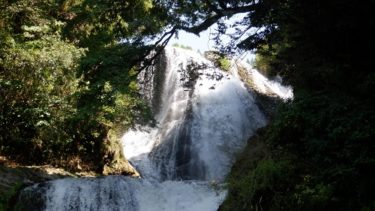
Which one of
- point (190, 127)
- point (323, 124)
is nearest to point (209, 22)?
point (323, 124)

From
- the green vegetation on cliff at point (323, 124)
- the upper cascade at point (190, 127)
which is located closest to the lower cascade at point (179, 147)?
the upper cascade at point (190, 127)

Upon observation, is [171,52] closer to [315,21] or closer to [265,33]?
[265,33]

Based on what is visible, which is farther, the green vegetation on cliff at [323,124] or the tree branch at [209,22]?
the tree branch at [209,22]

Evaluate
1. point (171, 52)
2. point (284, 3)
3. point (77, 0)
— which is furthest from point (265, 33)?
point (171, 52)

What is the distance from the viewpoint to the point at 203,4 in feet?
42.2

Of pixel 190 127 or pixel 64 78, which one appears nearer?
pixel 64 78

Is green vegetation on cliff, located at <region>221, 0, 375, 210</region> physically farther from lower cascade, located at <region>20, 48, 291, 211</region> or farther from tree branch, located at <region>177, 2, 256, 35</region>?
tree branch, located at <region>177, 2, 256, 35</region>

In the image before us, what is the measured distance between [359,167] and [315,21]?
2.73m

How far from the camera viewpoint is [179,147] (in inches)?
747

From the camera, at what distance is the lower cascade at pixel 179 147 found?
10656 millimetres

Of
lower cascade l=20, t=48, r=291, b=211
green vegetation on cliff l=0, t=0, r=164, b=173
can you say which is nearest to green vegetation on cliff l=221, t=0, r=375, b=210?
lower cascade l=20, t=48, r=291, b=211

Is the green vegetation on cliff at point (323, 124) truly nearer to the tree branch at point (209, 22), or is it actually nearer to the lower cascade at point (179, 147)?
the lower cascade at point (179, 147)

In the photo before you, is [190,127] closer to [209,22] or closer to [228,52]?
[228,52]

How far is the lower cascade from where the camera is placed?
10656mm
